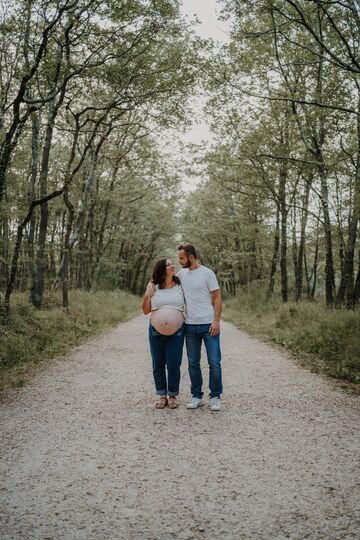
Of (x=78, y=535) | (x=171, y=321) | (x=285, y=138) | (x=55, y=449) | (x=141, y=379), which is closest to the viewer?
(x=78, y=535)

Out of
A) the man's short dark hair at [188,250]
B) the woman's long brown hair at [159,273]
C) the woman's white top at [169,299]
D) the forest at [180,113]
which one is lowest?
the woman's white top at [169,299]

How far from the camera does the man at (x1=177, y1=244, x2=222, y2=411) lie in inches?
219

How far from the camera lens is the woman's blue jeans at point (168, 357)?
566cm

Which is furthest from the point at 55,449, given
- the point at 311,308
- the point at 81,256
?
the point at 81,256

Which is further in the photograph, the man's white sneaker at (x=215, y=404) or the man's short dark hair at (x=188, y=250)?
the man's short dark hair at (x=188, y=250)

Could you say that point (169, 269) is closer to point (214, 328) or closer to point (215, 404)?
point (214, 328)

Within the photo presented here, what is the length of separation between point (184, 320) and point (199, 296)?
1.33ft

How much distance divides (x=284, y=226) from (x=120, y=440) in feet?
55.9

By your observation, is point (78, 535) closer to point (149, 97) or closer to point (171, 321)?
point (171, 321)

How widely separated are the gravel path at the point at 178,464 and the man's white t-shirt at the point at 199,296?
1.25 metres

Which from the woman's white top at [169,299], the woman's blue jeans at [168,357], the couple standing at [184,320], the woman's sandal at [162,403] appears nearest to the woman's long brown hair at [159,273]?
the couple standing at [184,320]

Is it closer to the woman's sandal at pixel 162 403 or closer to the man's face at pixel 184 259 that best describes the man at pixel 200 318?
the man's face at pixel 184 259

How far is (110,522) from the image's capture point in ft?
9.48

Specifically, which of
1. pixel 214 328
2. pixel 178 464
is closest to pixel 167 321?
pixel 214 328
